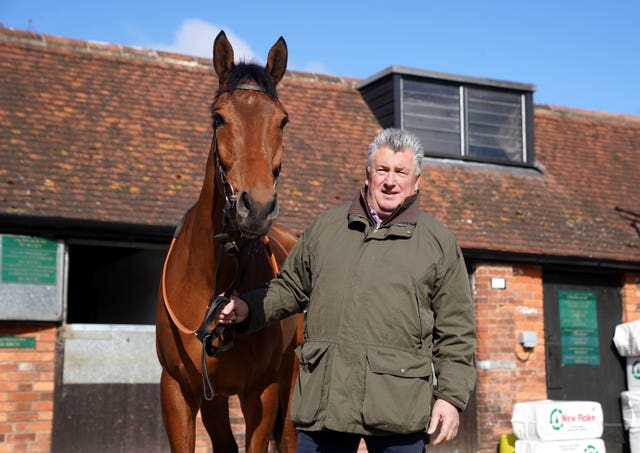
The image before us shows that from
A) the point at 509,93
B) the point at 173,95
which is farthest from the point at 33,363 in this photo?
the point at 509,93

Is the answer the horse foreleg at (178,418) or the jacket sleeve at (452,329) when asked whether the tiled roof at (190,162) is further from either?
the jacket sleeve at (452,329)

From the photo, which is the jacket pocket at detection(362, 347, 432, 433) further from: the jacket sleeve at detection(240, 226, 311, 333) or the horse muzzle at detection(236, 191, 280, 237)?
the horse muzzle at detection(236, 191, 280, 237)

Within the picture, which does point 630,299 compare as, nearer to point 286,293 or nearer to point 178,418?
point 178,418

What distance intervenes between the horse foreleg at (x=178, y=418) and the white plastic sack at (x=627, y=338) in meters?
9.15

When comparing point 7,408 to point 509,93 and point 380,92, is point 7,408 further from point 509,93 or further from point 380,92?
point 509,93

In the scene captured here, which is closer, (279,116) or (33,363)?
(279,116)

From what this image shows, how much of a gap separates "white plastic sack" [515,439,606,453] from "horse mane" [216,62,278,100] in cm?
744

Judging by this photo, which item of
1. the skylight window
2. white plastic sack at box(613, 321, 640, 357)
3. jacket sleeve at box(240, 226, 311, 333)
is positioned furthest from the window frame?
jacket sleeve at box(240, 226, 311, 333)

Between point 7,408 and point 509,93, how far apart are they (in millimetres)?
9605

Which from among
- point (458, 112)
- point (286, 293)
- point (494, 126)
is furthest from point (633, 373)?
point (286, 293)

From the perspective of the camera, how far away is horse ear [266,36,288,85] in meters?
4.53

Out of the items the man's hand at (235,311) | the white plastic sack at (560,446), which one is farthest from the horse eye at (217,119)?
the white plastic sack at (560,446)

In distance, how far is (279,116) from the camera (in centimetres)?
400

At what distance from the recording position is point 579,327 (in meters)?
12.5
